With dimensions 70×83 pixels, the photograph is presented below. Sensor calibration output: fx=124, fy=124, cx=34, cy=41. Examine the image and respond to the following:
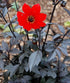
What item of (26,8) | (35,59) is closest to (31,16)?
(26,8)

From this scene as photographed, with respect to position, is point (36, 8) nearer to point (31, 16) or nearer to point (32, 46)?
point (31, 16)

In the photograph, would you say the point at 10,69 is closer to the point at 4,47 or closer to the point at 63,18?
the point at 4,47

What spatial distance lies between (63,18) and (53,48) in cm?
145

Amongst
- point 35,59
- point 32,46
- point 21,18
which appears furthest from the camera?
point 32,46

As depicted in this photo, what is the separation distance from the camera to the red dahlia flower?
711 millimetres

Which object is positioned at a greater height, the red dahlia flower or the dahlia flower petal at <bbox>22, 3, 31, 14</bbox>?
the dahlia flower petal at <bbox>22, 3, 31, 14</bbox>

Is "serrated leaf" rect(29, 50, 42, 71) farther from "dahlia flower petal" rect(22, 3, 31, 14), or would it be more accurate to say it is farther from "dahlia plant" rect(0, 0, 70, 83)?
"dahlia flower petal" rect(22, 3, 31, 14)

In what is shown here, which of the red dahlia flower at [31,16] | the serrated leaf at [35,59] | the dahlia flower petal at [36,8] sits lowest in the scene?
the serrated leaf at [35,59]

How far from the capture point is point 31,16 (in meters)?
0.81

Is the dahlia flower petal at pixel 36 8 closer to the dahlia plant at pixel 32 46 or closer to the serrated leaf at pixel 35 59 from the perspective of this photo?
the dahlia plant at pixel 32 46

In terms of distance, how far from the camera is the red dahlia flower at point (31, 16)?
711 millimetres

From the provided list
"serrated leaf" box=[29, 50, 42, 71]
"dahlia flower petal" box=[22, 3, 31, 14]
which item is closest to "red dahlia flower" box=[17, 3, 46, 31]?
"dahlia flower petal" box=[22, 3, 31, 14]

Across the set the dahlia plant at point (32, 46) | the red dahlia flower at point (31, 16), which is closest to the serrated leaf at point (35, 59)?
the dahlia plant at point (32, 46)

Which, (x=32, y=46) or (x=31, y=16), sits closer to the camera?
(x=31, y=16)
